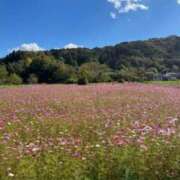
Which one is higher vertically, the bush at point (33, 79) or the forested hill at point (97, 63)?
the forested hill at point (97, 63)

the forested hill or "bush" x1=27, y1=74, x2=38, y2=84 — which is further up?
the forested hill

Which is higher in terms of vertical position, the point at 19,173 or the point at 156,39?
the point at 156,39

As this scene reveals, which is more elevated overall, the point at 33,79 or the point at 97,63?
the point at 97,63

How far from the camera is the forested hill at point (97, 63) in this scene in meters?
56.5

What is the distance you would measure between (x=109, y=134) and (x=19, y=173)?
2186 millimetres

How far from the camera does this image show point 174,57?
125 metres

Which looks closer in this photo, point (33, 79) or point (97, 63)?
point (33, 79)

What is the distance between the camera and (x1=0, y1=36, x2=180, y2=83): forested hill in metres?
56.5

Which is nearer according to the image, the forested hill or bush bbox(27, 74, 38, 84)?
bush bbox(27, 74, 38, 84)

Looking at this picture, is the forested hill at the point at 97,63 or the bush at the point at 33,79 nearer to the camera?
the bush at the point at 33,79

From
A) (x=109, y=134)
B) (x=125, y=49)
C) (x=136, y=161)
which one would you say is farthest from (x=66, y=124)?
(x=125, y=49)

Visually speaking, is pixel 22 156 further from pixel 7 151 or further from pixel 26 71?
pixel 26 71

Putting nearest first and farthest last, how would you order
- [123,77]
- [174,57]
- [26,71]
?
[123,77]
[26,71]
[174,57]

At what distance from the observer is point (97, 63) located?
9031cm
